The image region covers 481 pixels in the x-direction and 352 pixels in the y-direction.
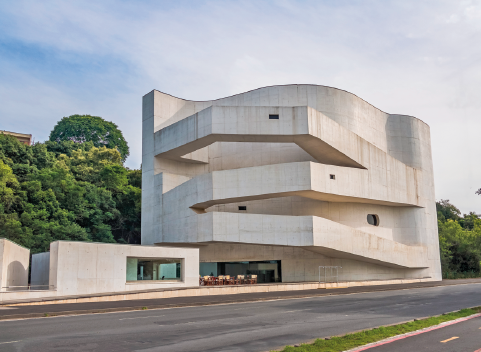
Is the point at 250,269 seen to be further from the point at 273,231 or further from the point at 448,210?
the point at 448,210

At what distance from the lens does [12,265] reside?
2342 cm

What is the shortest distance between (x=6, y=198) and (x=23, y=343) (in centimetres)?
3383

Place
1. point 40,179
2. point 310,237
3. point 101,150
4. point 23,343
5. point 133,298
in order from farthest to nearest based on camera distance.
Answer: point 101,150
point 40,179
point 310,237
point 133,298
point 23,343

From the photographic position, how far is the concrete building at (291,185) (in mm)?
32375

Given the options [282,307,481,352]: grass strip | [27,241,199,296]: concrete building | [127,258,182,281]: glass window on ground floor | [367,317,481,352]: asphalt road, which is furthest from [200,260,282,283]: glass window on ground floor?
[367,317,481,352]: asphalt road

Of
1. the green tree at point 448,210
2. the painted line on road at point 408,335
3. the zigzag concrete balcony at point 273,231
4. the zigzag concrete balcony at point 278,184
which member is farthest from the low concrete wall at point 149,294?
the green tree at point 448,210

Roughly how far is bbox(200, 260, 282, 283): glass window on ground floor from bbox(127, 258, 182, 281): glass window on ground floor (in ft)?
34.3

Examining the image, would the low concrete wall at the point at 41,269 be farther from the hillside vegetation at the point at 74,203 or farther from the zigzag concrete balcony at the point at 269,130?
the zigzag concrete balcony at the point at 269,130

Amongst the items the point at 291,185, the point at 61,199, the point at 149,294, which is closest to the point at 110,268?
the point at 149,294

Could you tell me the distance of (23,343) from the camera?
918cm

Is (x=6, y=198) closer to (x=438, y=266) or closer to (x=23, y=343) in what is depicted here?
(x=23, y=343)

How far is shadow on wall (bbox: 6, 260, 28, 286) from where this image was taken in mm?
22688

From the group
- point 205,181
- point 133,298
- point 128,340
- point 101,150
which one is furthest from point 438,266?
point 101,150

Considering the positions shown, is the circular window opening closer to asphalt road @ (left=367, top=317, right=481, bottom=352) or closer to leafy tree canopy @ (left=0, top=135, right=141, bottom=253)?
→ leafy tree canopy @ (left=0, top=135, right=141, bottom=253)
